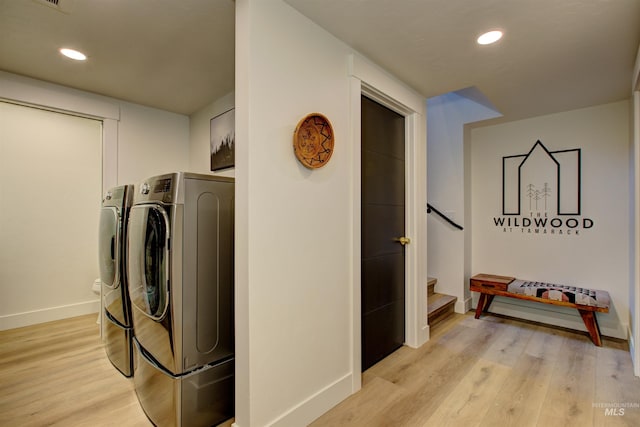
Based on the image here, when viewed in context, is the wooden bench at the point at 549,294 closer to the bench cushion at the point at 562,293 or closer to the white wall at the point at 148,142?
the bench cushion at the point at 562,293

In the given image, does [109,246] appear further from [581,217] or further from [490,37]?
[581,217]

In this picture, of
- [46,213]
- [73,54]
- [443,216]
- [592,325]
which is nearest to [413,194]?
[443,216]

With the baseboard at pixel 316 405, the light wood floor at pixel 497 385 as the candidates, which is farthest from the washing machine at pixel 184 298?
the light wood floor at pixel 497 385

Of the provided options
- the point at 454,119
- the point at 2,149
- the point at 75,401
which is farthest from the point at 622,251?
the point at 2,149

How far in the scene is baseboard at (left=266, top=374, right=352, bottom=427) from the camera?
1.63 metres

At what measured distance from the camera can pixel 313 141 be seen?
1765 mm

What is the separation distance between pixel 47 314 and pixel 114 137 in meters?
2.10

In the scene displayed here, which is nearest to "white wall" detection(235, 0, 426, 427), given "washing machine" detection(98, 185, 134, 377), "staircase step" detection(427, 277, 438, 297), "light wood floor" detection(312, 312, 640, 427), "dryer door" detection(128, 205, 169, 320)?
"light wood floor" detection(312, 312, 640, 427)

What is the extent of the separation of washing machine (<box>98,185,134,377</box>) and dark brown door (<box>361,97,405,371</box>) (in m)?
1.74

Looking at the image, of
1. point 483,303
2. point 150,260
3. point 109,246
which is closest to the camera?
point 150,260

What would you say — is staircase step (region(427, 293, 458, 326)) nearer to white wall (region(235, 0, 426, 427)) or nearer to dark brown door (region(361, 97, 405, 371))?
dark brown door (region(361, 97, 405, 371))

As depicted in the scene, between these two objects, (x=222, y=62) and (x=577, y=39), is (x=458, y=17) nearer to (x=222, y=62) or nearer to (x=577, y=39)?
(x=577, y=39)

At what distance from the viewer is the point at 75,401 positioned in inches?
75.7

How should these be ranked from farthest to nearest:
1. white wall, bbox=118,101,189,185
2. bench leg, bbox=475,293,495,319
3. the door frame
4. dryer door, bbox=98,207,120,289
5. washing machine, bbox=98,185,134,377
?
bench leg, bbox=475,293,495,319 < white wall, bbox=118,101,189,185 < the door frame < dryer door, bbox=98,207,120,289 < washing machine, bbox=98,185,134,377
